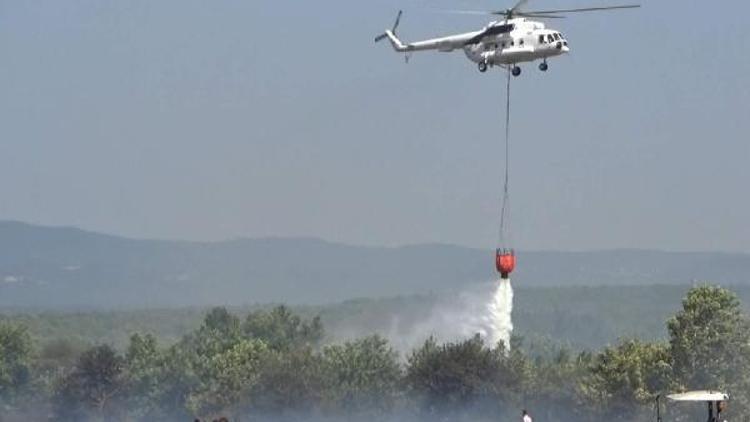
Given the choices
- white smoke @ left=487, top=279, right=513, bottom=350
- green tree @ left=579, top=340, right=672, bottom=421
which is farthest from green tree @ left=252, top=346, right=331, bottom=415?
green tree @ left=579, top=340, right=672, bottom=421

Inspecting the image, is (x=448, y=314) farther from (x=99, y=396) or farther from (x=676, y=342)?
(x=676, y=342)

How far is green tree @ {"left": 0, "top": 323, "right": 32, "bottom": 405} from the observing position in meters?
173

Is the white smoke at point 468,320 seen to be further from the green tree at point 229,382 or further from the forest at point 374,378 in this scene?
the green tree at point 229,382

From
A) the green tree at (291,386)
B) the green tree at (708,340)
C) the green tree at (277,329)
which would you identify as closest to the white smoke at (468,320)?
the green tree at (277,329)

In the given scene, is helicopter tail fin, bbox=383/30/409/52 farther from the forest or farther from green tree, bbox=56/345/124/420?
green tree, bbox=56/345/124/420

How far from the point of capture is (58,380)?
16025 centimetres

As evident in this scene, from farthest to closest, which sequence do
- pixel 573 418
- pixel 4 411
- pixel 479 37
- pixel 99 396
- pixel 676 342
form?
1. pixel 4 411
2. pixel 99 396
3. pixel 573 418
4. pixel 676 342
5. pixel 479 37

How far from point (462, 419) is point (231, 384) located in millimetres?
30034

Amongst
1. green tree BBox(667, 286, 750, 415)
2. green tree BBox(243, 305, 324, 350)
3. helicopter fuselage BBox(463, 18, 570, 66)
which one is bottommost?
green tree BBox(667, 286, 750, 415)

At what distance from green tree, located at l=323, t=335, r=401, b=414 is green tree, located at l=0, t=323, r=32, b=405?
1479 inches

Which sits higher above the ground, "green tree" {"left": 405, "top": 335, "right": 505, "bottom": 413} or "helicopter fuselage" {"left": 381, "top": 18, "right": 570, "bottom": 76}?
"helicopter fuselage" {"left": 381, "top": 18, "right": 570, "bottom": 76}

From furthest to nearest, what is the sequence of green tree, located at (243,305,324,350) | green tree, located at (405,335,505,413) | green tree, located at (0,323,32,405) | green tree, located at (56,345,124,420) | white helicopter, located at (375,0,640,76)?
green tree, located at (243,305,324,350) < green tree, located at (0,323,32,405) < green tree, located at (56,345,124,420) < green tree, located at (405,335,505,413) < white helicopter, located at (375,0,640,76)

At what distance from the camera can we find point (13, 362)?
574 feet

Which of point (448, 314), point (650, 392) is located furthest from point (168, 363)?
point (650, 392)
